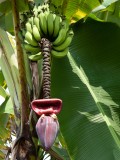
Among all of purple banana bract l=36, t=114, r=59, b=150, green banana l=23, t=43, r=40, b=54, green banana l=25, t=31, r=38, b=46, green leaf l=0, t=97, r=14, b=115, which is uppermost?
green banana l=25, t=31, r=38, b=46

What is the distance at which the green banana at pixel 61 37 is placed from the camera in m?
1.17

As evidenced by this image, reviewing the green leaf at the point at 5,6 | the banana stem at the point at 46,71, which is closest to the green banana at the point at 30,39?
the banana stem at the point at 46,71

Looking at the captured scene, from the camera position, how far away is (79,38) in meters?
1.67

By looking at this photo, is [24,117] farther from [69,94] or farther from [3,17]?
[3,17]

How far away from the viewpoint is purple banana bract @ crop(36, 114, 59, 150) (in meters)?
0.87

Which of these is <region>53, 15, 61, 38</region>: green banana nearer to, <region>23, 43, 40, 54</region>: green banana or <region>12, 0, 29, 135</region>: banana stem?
<region>23, 43, 40, 54</region>: green banana

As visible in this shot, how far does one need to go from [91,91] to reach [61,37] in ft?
1.28

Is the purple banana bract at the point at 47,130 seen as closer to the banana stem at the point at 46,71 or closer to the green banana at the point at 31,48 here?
the banana stem at the point at 46,71

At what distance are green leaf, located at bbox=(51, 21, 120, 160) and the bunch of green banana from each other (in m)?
0.32

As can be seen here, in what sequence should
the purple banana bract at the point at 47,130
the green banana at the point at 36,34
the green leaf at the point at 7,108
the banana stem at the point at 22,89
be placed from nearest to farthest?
the purple banana bract at the point at 47,130
the green banana at the point at 36,34
the banana stem at the point at 22,89
the green leaf at the point at 7,108

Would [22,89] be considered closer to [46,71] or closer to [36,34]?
[36,34]

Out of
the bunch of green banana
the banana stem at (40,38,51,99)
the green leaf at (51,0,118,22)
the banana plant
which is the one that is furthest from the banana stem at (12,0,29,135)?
the banana stem at (40,38,51,99)

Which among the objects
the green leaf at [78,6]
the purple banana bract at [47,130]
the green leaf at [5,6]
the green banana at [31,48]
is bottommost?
the purple banana bract at [47,130]

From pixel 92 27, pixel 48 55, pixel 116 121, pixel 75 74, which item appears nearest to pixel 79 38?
pixel 92 27
